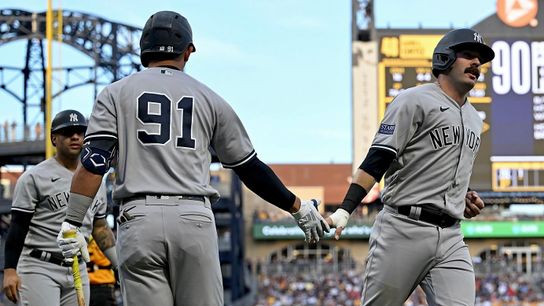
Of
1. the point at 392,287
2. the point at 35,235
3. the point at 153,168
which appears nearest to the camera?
the point at 153,168

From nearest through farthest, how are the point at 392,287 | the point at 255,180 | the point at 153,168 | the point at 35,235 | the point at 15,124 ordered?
the point at 153,168 < the point at 255,180 < the point at 392,287 < the point at 35,235 < the point at 15,124

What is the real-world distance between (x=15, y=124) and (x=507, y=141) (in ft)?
50.3

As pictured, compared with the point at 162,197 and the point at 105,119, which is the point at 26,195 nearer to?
the point at 105,119

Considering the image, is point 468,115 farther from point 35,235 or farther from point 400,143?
point 35,235

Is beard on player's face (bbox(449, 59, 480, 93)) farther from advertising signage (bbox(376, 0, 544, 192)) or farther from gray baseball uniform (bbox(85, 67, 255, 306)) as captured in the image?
advertising signage (bbox(376, 0, 544, 192))

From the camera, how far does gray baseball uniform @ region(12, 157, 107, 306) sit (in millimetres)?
6398

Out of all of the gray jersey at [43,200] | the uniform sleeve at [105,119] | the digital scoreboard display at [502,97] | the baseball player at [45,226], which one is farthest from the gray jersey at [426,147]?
the digital scoreboard display at [502,97]

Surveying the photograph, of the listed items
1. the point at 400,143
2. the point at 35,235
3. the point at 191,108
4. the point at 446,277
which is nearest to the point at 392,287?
the point at 446,277

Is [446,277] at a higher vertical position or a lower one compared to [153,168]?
lower

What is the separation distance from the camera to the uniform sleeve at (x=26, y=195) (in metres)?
6.38

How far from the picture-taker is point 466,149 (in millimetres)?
5434

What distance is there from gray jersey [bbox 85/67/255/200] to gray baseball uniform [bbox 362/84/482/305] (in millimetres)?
1238

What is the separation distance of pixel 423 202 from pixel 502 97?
27475 millimetres

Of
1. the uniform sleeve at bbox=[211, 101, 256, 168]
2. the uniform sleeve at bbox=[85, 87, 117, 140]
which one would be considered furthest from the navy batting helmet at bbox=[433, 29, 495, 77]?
the uniform sleeve at bbox=[85, 87, 117, 140]
